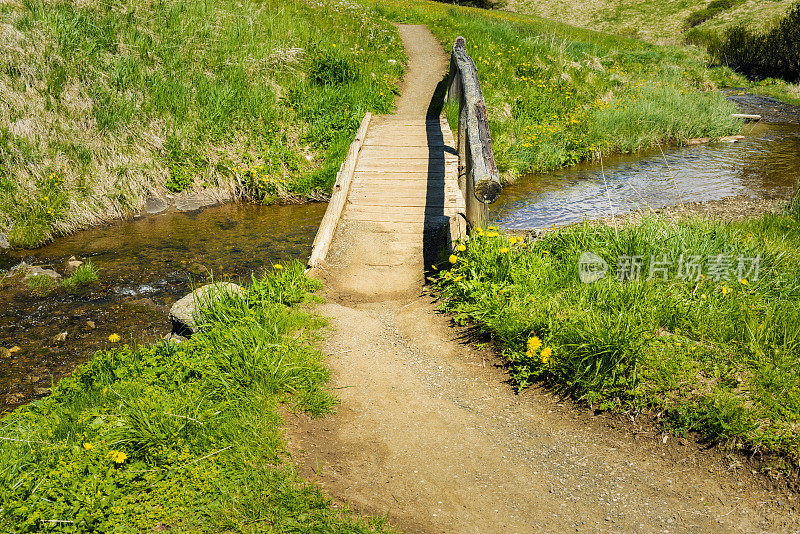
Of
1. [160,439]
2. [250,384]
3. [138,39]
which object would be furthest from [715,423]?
[138,39]

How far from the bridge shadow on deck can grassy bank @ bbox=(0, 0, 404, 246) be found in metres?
2.03

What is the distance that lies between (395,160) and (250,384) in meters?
5.58

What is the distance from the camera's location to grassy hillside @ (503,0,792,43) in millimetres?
36250

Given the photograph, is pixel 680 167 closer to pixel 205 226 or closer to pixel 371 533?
pixel 205 226

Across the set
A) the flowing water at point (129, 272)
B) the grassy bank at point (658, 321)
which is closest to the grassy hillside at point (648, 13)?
the grassy bank at point (658, 321)

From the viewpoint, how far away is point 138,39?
448 inches

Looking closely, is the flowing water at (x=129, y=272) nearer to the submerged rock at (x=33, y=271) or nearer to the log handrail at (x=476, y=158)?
the submerged rock at (x=33, y=271)

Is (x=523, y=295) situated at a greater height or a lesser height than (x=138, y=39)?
lesser

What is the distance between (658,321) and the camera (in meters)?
4.28

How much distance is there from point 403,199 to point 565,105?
8661mm

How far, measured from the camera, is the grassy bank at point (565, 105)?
1284 cm

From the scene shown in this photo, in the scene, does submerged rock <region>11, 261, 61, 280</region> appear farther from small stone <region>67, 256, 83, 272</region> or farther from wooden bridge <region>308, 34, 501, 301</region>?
wooden bridge <region>308, 34, 501, 301</region>

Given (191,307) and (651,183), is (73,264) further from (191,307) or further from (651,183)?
(651,183)

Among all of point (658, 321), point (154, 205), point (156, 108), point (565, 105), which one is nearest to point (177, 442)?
point (658, 321)
